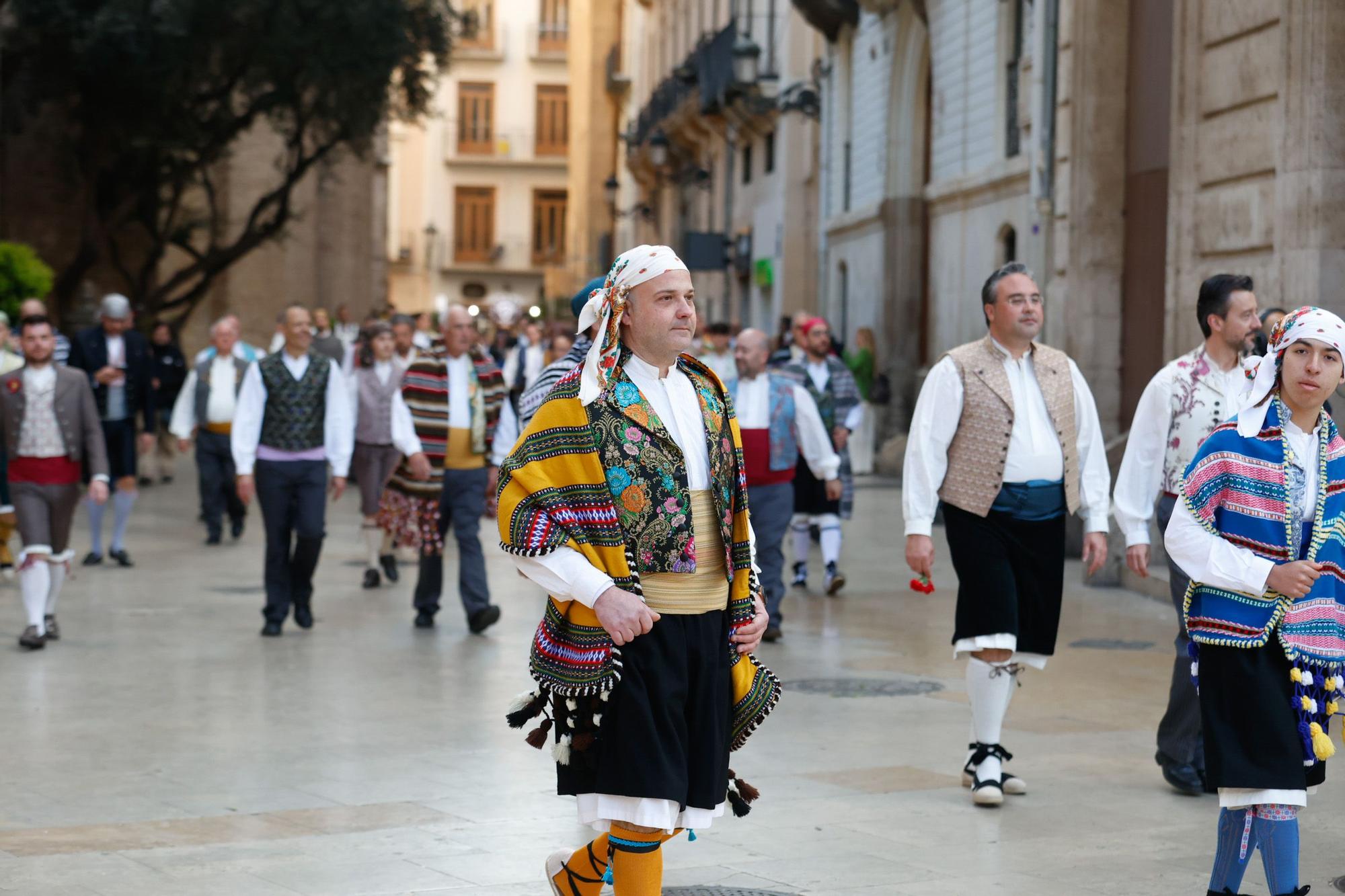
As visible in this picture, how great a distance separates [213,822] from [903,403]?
19956 millimetres

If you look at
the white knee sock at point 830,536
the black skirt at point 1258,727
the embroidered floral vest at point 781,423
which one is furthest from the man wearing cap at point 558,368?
the white knee sock at point 830,536

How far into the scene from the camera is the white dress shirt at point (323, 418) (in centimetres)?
1143

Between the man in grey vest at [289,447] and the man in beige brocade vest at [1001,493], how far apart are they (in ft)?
16.8

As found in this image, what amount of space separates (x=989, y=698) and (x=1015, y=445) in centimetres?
96

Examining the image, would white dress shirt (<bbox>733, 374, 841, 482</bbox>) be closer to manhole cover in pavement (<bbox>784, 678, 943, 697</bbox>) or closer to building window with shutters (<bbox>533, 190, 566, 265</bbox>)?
manhole cover in pavement (<bbox>784, 678, 943, 697</bbox>)

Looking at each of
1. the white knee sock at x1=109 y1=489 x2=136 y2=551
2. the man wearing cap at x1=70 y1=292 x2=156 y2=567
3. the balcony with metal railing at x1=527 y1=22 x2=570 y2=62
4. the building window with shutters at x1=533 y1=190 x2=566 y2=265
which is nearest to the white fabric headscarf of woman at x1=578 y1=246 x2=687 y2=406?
the man wearing cap at x1=70 y1=292 x2=156 y2=567

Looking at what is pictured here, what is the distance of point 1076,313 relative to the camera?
1623cm

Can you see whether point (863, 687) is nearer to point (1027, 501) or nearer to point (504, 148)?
point (1027, 501)

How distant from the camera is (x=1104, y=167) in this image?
1603 cm

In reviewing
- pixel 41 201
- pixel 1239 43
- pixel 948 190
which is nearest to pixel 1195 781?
pixel 1239 43

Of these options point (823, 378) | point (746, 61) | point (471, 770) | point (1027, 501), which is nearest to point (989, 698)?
point (1027, 501)

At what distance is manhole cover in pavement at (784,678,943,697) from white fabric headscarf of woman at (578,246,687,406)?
4986 mm

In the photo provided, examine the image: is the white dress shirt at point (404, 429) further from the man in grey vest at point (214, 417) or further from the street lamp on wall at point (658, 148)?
the street lamp on wall at point (658, 148)

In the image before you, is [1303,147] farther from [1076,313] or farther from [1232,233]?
[1076,313]
